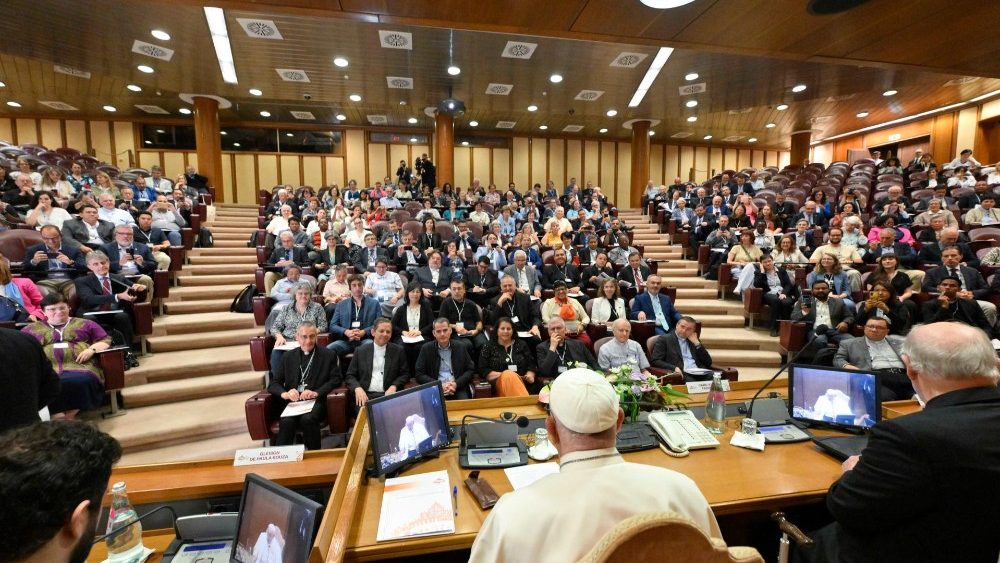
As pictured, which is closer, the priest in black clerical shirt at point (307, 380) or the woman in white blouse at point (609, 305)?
the priest in black clerical shirt at point (307, 380)

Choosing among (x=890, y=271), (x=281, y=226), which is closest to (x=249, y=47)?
(x=281, y=226)

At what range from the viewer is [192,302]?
559 cm

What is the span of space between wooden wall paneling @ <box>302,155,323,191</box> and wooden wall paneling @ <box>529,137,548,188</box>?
22.2 ft

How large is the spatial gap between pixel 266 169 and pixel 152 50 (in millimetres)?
6607

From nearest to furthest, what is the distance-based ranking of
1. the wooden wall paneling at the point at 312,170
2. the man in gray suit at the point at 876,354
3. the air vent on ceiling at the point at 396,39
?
the man in gray suit at the point at 876,354
the air vent on ceiling at the point at 396,39
the wooden wall paneling at the point at 312,170

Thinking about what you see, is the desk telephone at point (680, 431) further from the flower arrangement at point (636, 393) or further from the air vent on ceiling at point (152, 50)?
the air vent on ceiling at point (152, 50)

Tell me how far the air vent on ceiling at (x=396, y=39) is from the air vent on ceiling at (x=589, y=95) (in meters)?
4.06

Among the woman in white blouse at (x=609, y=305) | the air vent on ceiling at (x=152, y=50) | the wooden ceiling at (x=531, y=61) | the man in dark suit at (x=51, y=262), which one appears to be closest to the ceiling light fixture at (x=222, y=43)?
the wooden ceiling at (x=531, y=61)

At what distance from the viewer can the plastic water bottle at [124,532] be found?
137cm

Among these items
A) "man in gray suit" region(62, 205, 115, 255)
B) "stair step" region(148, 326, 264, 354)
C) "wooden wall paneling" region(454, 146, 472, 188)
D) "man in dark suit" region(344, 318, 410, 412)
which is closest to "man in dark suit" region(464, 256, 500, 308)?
"man in dark suit" region(344, 318, 410, 412)

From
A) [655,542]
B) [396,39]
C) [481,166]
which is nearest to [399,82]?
[396,39]

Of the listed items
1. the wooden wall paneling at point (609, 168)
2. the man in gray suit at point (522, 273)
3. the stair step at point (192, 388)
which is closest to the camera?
the stair step at point (192, 388)

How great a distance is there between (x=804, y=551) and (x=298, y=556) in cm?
169

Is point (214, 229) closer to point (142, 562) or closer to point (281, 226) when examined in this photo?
point (281, 226)
